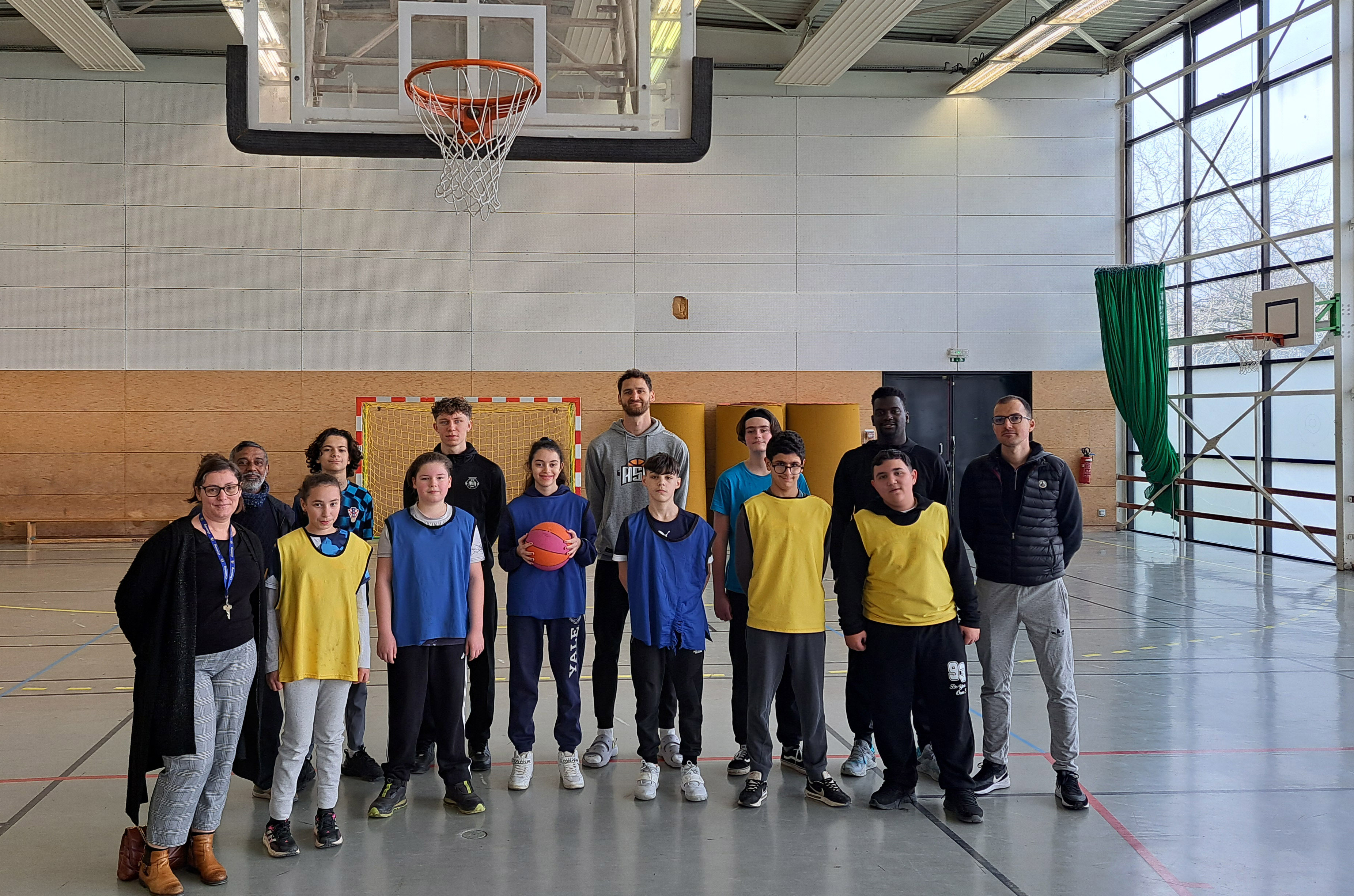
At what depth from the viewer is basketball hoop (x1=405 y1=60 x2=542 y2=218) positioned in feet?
23.1

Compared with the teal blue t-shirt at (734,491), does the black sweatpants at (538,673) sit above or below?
below


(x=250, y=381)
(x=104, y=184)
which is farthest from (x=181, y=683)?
(x=104, y=184)

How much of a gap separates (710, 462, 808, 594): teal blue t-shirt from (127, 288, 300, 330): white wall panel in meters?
11.3

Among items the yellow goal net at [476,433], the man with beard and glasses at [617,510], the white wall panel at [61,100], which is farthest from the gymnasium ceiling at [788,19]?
the man with beard and glasses at [617,510]

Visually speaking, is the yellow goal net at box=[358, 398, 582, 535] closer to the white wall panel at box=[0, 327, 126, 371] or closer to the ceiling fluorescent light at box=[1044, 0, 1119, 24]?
the white wall panel at box=[0, 327, 126, 371]

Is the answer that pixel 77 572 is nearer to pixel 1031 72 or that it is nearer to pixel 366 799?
pixel 366 799

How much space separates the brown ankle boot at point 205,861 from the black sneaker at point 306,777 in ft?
2.46

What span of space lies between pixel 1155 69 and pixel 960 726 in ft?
46.2

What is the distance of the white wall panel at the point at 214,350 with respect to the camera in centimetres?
1446

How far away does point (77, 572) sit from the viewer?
11.9m

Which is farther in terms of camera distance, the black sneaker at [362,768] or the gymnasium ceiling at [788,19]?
the gymnasium ceiling at [788,19]

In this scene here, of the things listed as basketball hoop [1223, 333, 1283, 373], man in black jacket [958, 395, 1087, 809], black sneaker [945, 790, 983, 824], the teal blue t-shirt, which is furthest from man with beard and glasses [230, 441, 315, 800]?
basketball hoop [1223, 333, 1283, 373]

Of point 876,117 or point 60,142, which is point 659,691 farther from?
point 60,142

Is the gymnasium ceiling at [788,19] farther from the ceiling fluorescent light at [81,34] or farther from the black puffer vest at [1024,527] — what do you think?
the black puffer vest at [1024,527]
